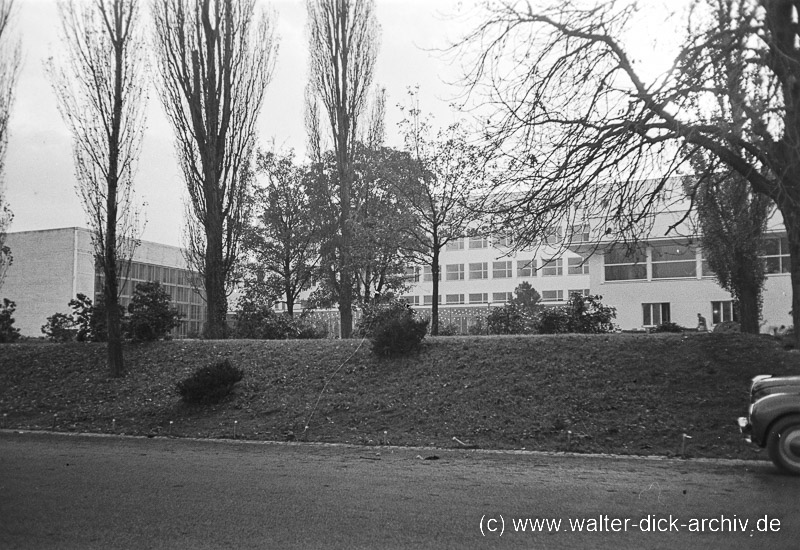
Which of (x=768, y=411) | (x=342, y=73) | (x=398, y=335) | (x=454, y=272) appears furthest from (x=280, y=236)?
(x=454, y=272)

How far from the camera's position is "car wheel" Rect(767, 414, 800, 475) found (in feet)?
29.4

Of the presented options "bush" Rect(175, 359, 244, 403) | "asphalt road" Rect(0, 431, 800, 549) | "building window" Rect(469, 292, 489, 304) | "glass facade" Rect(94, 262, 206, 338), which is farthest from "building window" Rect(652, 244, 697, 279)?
"asphalt road" Rect(0, 431, 800, 549)

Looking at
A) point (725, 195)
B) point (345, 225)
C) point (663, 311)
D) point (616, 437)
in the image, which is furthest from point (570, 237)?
point (663, 311)

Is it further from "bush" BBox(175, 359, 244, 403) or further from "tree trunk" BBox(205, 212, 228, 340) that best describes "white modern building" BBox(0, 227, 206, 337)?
"bush" BBox(175, 359, 244, 403)

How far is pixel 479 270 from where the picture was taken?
268 ft

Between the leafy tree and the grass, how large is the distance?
23.5m

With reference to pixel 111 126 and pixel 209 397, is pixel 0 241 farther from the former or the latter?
pixel 209 397

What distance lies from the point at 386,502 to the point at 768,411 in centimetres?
509

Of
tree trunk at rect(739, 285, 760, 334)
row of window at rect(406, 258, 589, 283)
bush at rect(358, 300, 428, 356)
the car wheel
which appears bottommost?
the car wheel

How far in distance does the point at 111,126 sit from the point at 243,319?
7.97m

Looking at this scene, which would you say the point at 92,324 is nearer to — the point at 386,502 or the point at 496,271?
the point at 386,502

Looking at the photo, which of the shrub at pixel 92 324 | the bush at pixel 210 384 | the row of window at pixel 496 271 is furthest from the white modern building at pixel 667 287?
the row of window at pixel 496 271

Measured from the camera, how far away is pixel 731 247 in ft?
70.8

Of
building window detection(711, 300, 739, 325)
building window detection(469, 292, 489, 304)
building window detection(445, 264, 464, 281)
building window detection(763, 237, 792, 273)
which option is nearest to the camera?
building window detection(763, 237, 792, 273)
